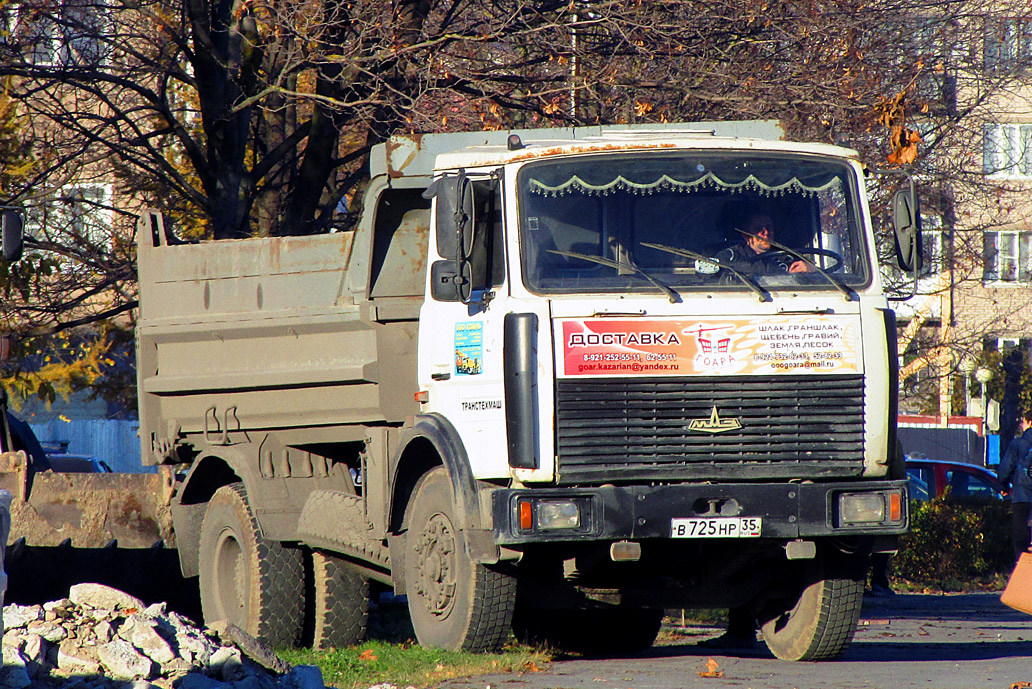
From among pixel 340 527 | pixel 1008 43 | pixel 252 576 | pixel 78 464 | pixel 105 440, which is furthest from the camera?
pixel 105 440

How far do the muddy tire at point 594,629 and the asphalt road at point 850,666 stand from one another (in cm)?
19

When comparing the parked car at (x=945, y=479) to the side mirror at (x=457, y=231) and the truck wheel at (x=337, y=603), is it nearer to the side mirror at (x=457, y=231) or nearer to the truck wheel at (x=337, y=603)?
the truck wheel at (x=337, y=603)

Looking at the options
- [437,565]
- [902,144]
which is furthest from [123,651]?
[902,144]

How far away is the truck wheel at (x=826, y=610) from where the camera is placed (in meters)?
8.06

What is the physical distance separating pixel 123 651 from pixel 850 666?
13.3ft

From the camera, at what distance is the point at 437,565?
779cm

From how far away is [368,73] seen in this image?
12.8 m

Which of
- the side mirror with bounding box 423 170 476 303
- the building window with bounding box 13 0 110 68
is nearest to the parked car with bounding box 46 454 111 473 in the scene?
the building window with bounding box 13 0 110 68

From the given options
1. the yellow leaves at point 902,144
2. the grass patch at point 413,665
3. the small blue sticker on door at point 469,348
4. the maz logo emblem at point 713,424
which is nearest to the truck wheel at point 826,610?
the maz logo emblem at point 713,424

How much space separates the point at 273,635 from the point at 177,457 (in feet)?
5.57

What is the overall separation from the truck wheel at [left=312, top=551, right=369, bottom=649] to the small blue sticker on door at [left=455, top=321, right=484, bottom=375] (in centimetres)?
219

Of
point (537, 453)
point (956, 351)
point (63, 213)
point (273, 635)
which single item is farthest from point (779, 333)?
point (956, 351)

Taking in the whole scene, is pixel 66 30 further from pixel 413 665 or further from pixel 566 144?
pixel 413 665

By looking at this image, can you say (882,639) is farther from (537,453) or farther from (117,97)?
(117,97)
